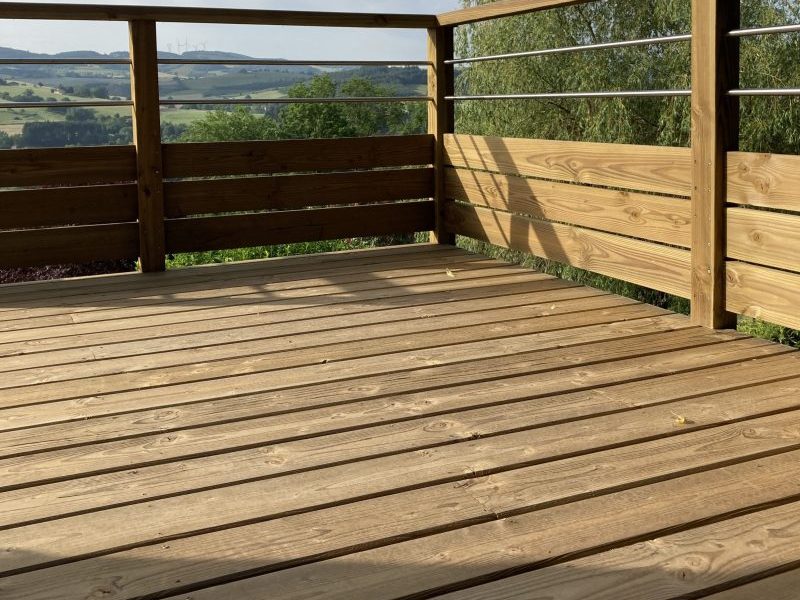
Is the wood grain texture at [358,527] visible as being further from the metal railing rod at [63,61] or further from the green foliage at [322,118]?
the green foliage at [322,118]

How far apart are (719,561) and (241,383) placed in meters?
1.35

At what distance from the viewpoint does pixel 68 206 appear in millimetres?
3943

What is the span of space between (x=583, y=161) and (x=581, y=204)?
163mm

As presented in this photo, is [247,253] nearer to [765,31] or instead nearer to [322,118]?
[322,118]

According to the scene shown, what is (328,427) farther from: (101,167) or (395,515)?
(101,167)

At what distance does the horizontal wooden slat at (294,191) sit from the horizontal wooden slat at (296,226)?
43 mm

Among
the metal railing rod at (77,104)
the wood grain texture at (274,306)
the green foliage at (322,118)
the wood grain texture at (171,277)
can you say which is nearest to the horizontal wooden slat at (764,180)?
the wood grain texture at (274,306)

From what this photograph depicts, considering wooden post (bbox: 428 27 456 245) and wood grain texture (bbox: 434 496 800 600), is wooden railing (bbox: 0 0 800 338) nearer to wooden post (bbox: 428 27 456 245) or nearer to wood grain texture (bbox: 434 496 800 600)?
wooden post (bbox: 428 27 456 245)

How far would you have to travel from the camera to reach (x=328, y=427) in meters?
2.09

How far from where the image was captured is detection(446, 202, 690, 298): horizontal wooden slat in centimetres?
316

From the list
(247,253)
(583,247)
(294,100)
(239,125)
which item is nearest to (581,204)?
(583,247)

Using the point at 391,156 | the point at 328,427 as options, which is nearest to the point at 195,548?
the point at 328,427

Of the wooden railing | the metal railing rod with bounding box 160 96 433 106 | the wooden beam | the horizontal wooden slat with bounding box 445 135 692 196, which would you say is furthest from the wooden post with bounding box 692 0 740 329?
the metal railing rod with bounding box 160 96 433 106

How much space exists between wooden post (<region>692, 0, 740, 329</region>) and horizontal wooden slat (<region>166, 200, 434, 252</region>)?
1.90 m
